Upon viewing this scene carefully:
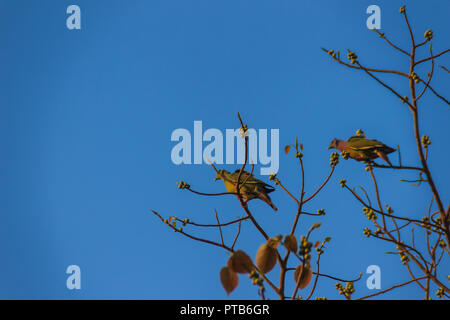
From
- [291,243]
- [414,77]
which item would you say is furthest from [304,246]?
[414,77]

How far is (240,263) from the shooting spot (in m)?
0.80

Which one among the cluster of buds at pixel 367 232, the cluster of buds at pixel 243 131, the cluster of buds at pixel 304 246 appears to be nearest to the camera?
the cluster of buds at pixel 304 246

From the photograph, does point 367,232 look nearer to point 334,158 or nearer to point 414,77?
point 334,158

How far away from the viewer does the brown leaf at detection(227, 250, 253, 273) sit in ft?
2.63

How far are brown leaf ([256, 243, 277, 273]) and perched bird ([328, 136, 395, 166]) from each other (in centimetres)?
51

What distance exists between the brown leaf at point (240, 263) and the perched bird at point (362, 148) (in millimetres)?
557

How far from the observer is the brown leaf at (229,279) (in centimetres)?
81

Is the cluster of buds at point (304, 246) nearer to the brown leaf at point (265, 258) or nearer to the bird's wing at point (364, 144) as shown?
the brown leaf at point (265, 258)

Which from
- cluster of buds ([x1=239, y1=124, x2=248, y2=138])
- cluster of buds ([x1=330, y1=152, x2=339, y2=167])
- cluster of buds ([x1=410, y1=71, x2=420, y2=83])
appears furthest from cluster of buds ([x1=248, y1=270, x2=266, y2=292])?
cluster of buds ([x1=410, y1=71, x2=420, y2=83])

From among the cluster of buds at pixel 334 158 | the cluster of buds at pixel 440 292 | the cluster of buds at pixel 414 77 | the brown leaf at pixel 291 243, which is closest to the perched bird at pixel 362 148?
the cluster of buds at pixel 334 158

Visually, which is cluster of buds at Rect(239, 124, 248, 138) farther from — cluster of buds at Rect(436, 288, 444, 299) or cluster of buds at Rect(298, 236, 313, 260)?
cluster of buds at Rect(436, 288, 444, 299)
